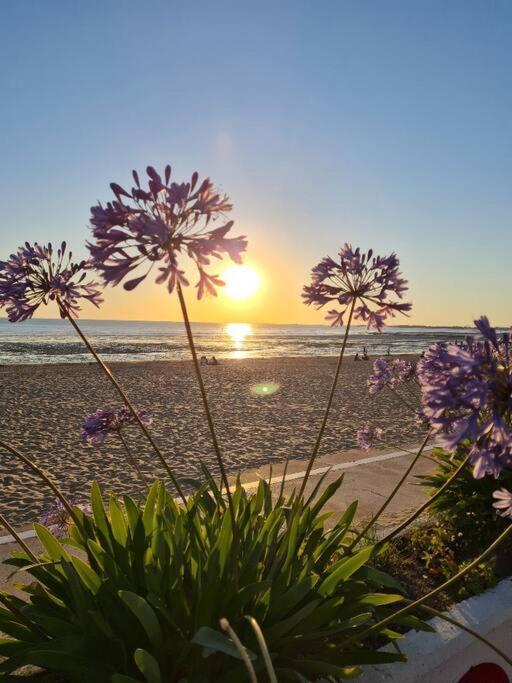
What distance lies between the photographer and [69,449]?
29.0 feet

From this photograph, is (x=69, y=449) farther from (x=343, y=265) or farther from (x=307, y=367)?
(x=307, y=367)

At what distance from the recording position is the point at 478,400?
4.72 ft

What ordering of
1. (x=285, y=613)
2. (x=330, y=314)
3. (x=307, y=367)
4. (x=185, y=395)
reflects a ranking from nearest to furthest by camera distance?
(x=285, y=613), (x=330, y=314), (x=185, y=395), (x=307, y=367)

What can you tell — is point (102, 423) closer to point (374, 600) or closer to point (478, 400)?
point (374, 600)

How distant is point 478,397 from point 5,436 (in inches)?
398

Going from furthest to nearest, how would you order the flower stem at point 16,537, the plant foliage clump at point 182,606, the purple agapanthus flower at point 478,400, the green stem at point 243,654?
the flower stem at point 16,537 → the plant foliage clump at point 182,606 → the purple agapanthus flower at point 478,400 → the green stem at point 243,654

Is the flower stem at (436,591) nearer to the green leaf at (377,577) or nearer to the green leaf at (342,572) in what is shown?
the green leaf at (342,572)

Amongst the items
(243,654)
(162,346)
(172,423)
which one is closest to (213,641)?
(243,654)

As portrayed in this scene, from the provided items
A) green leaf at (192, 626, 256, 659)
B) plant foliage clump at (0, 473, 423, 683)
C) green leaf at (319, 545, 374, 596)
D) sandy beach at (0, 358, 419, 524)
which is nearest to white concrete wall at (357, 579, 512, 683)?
plant foliage clump at (0, 473, 423, 683)

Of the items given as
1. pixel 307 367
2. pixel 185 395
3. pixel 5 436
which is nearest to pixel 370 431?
pixel 5 436

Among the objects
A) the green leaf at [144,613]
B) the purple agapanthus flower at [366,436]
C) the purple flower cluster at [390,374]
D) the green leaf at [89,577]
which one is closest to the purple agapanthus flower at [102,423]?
the green leaf at [89,577]

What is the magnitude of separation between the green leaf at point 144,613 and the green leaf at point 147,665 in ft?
0.34

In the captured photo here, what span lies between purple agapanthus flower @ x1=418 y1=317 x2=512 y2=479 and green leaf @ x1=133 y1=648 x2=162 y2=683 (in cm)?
127

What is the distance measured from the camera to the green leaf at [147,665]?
1.85 metres
